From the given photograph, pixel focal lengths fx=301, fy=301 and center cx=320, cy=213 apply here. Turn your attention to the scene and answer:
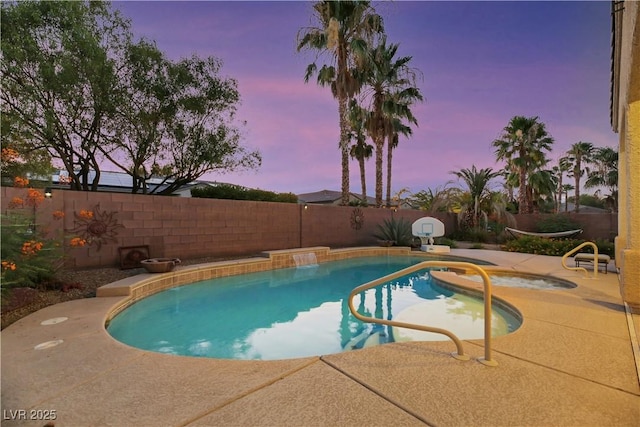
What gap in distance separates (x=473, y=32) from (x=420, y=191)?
434 inches

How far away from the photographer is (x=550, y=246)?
10844 mm

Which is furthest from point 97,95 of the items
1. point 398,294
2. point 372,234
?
point 372,234

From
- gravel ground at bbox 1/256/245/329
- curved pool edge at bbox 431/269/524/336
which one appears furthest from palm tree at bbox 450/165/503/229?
gravel ground at bbox 1/256/245/329

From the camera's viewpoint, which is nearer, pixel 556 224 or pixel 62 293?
pixel 62 293

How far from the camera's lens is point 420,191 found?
65.1 ft

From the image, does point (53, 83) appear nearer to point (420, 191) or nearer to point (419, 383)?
point (419, 383)

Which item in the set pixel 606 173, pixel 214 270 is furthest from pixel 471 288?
pixel 606 173

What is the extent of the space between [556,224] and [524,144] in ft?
20.1

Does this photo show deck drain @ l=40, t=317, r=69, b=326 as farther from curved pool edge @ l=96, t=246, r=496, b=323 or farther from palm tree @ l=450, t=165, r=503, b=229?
palm tree @ l=450, t=165, r=503, b=229

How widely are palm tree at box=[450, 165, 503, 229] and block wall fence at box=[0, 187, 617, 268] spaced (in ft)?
14.8

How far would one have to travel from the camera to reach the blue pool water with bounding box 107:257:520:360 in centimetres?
393

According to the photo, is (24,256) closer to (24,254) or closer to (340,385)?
(24,254)

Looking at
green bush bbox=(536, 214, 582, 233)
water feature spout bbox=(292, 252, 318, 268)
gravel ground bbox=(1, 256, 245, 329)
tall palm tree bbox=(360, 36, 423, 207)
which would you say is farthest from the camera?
tall palm tree bbox=(360, 36, 423, 207)

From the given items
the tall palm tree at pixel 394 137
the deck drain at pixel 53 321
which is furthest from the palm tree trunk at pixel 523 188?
the deck drain at pixel 53 321
